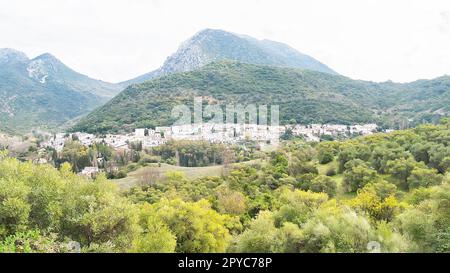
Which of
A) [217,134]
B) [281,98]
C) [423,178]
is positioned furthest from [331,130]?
[423,178]

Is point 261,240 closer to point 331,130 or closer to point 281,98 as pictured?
point 331,130

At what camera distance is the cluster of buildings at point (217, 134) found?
109 metres

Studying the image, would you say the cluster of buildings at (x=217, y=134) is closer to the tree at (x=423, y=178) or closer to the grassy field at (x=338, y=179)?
the grassy field at (x=338, y=179)

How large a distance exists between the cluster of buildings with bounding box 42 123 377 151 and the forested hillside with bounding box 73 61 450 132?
8907 mm

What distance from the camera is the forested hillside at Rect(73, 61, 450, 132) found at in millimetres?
137500

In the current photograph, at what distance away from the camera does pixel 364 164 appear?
48156mm

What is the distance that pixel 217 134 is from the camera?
116m

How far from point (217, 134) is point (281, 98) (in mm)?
52834

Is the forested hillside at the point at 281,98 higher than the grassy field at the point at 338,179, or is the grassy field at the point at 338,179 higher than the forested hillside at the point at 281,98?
the forested hillside at the point at 281,98

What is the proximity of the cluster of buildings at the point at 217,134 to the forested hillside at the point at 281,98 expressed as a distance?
29.2 feet

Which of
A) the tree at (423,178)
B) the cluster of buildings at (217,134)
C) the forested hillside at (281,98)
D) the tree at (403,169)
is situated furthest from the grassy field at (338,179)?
the forested hillside at (281,98)

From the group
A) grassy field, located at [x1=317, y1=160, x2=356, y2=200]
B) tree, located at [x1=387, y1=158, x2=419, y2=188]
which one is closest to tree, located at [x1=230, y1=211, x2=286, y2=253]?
grassy field, located at [x1=317, y1=160, x2=356, y2=200]

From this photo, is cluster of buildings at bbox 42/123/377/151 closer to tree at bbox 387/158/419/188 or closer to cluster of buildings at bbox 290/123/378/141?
cluster of buildings at bbox 290/123/378/141
